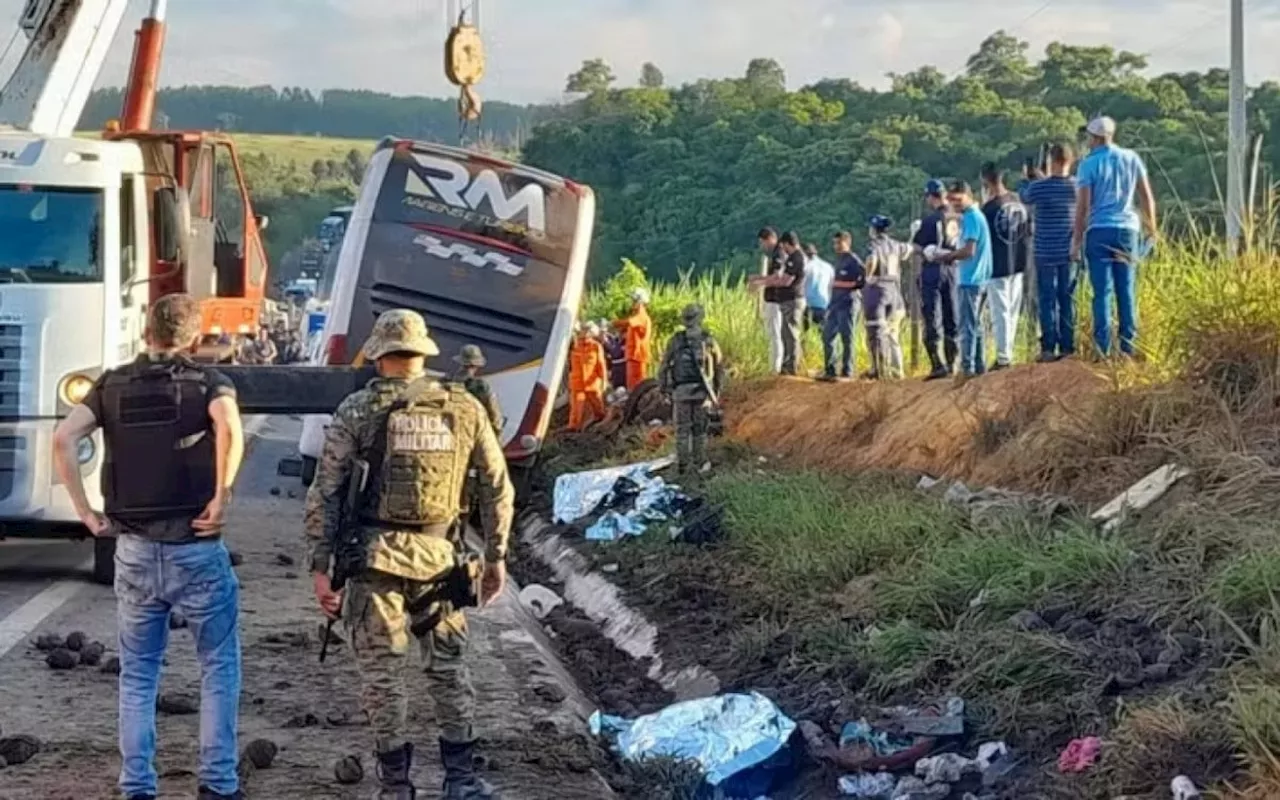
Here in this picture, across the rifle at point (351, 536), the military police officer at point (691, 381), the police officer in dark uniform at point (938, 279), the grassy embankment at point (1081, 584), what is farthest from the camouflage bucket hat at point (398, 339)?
the military police officer at point (691, 381)

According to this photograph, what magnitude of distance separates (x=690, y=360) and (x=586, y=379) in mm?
6957

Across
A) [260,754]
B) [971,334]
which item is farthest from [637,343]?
[260,754]

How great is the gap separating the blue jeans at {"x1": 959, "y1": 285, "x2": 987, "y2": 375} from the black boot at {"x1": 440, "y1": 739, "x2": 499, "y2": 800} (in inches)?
336

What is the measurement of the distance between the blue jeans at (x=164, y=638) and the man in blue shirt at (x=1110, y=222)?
24.4 feet

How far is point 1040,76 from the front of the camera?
50469 millimetres

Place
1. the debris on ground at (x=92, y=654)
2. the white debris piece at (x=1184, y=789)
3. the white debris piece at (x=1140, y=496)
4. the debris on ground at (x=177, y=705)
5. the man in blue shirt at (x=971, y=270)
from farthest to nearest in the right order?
the man in blue shirt at (x=971, y=270), the white debris piece at (x=1140, y=496), the debris on ground at (x=92, y=654), the debris on ground at (x=177, y=705), the white debris piece at (x=1184, y=789)

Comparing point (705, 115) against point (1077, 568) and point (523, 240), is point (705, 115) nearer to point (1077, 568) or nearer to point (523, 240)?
point (523, 240)

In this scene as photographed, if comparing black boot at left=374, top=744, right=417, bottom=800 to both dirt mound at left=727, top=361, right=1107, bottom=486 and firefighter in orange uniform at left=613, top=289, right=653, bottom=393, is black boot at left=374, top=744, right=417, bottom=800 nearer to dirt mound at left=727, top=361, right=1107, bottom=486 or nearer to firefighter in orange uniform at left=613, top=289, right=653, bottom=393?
dirt mound at left=727, top=361, right=1107, bottom=486

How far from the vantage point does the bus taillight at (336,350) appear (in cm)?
1559

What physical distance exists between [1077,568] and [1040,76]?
145 feet

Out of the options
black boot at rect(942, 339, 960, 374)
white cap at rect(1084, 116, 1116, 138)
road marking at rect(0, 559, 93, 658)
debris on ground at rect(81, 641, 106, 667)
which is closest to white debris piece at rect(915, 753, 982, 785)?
debris on ground at rect(81, 641, 106, 667)

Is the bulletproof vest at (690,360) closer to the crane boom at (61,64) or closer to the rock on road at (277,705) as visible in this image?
the rock on road at (277,705)

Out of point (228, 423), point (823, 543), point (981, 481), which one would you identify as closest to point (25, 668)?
point (228, 423)

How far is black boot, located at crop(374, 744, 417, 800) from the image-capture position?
21.6ft
